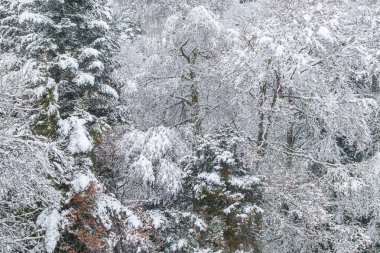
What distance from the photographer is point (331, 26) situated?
11.7m

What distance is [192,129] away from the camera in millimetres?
12602

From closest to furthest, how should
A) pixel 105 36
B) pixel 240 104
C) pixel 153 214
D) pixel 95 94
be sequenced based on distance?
pixel 153 214 < pixel 240 104 < pixel 95 94 < pixel 105 36

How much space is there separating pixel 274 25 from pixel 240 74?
5.43 feet

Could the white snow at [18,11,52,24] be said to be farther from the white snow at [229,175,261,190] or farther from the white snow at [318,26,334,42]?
the white snow at [318,26,334,42]

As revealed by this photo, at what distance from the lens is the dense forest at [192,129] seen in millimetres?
9211

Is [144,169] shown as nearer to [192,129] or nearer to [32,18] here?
[192,129]

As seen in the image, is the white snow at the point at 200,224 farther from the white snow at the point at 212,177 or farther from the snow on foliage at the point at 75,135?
the snow on foliage at the point at 75,135

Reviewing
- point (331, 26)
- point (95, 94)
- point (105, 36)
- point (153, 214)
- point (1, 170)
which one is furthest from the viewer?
point (105, 36)

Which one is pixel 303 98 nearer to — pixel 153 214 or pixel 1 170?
pixel 153 214

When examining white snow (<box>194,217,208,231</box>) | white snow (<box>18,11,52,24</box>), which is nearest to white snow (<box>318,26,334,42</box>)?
white snow (<box>194,217,208,231</box>)

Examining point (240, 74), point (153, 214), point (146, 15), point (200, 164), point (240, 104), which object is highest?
point (146, 15)

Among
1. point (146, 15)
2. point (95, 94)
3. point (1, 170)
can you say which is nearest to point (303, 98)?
point (146, 15)

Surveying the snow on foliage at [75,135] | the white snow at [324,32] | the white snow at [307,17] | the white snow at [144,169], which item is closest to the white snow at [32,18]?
the snow on foliage at [75,135]

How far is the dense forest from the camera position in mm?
9211
